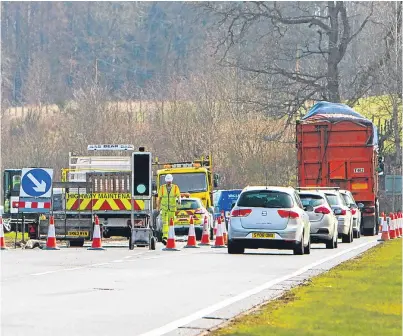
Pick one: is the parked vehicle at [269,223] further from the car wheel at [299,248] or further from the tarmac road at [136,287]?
the tarmac road at [136,287]

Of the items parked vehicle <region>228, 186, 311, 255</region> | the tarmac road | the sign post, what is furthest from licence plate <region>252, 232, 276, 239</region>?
the sign post

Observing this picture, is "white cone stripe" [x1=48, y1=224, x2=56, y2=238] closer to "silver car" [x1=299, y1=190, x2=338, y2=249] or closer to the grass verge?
"silver car" [x1=299, y1=190, x2=338, y2=249]

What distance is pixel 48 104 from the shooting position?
4966 inches

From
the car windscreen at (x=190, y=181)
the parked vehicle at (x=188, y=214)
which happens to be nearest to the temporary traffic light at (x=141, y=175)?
the parked vehicle at (x=188, y=214)

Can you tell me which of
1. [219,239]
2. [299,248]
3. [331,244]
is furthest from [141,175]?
[331,244]

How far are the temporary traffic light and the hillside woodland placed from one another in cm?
3748

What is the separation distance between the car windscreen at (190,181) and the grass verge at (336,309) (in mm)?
25023

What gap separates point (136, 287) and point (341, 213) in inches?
832

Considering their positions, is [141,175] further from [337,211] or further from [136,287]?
[136,287]

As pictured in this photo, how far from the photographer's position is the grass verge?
13109 millimetres

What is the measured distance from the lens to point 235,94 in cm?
8269

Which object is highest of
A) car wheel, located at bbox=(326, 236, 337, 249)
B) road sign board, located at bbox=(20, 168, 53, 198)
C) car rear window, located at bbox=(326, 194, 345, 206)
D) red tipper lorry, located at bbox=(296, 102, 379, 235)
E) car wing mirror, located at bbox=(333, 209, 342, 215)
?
red tipper lorry, located at bbox=(296, 102, 379, 235)

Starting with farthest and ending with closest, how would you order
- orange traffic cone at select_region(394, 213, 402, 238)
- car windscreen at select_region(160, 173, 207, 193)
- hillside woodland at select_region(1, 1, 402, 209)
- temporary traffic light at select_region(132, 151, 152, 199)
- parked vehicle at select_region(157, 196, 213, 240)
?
1. hillside woodland at select_region(1, 1, 402, 209)
2. car windscreen at select_region(160, 173, 207, 193)
3. orange traffic cone at select_region(394, 213, 402, 238)
4. parked vehicle at select_region(157, 196, 213, 240)
5. temporary traffic light at select_region(132, 151, 152, 199)

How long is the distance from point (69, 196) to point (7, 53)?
113 metres
